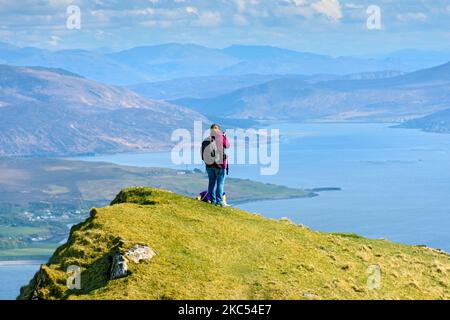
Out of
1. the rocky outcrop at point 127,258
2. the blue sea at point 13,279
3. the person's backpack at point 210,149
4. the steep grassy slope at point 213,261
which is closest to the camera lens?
the steep grassy slope at point 213,261

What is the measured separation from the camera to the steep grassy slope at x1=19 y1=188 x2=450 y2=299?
21.5 metres

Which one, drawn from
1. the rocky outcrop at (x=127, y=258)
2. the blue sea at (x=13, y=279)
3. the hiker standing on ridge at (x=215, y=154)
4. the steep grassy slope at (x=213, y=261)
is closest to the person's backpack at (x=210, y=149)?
the hiker standing on ridge at (x=215, y=154)

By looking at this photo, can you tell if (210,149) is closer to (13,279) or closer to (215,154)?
(215,154)

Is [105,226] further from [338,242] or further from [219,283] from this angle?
[338,242]

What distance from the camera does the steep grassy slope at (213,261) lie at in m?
21.5

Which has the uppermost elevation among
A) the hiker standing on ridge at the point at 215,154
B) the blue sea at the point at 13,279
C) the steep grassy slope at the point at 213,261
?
the hiker standing on ridge at the point at 215,154

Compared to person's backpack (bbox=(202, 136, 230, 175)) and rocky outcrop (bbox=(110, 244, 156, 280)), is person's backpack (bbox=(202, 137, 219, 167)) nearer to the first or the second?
person's backpack (bbox=(202, 136, 230, 175))

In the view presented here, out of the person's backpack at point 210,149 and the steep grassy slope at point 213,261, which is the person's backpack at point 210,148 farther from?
the steep grassy slope at point 213,261

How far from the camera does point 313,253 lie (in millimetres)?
27031

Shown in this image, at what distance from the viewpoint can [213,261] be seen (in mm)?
23406

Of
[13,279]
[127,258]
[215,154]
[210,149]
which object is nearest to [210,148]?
[210,149]

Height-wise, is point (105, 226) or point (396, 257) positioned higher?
point (105, 226)
